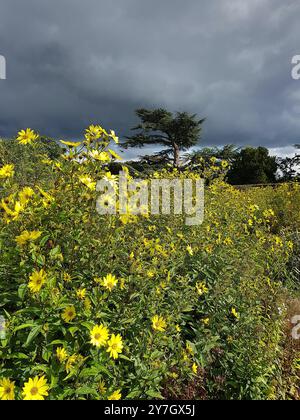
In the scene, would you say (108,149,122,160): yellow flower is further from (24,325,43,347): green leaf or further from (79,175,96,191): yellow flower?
(24,325,43,347): green leaf

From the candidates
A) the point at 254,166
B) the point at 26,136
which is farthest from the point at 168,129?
the point at 26,136

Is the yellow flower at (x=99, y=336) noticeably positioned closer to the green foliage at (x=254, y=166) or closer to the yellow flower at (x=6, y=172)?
the yellow flower at (x=6, y=172)

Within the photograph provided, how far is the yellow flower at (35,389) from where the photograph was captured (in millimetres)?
1163

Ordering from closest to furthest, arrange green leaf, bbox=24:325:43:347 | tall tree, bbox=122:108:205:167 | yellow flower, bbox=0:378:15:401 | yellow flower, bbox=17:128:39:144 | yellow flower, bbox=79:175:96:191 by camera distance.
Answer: yellow flower, bbox=0:378:15:401 → green leaf, bbox=24:325:43:347 → yellow flower, bbox=79:175:96:191 → yellow flower, bbox=17:128:39:144 → tall tree, bbox=122:108:205:167

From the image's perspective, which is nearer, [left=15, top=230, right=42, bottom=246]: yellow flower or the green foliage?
[left=15, top=230, right=42, bottom=246]: yellow flower

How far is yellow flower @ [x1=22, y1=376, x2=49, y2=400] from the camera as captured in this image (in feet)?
3.82

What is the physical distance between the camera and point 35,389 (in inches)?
46.6

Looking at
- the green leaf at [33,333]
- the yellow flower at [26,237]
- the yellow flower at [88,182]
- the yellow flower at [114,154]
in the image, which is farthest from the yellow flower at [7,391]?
the yellow flower at [114,154]

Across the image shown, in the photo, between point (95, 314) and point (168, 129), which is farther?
point (168, 129)

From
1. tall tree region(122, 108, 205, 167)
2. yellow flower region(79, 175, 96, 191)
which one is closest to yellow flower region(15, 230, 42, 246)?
yellow flower region(79, 175, 96, 191)

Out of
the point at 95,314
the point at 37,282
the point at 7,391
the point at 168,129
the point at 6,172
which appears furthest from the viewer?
the point at 168,129

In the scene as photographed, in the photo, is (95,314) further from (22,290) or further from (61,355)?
(22,290)

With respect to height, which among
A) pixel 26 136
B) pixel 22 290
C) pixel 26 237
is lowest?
pixel 22 290

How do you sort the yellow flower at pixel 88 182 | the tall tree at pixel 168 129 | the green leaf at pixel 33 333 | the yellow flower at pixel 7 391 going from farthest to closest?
the tall tree at pixel 168 129 < the yellow flower at pixel 88 182 < the green leaf at pixel 33 333 < the yellow flower at pixel 7 391
